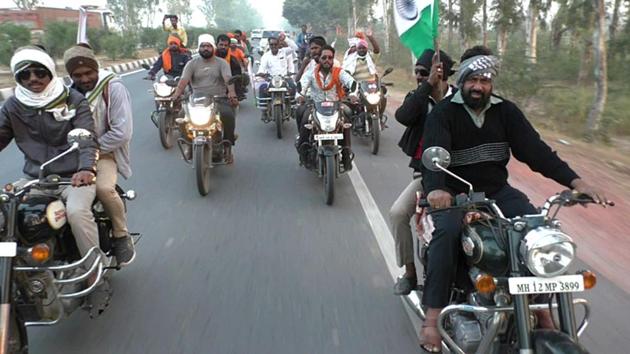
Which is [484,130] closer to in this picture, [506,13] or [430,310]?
[430,310]

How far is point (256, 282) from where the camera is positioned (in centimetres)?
433

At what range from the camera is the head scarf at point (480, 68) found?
10.3ft

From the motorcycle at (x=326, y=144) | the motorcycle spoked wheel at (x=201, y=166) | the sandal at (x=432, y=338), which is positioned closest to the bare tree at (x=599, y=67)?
the motorcycle at (x=326, y=144)

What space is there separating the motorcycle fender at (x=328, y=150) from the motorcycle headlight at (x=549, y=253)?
13.3 ft

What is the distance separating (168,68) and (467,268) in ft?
28.1

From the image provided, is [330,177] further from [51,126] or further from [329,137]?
[51,126]

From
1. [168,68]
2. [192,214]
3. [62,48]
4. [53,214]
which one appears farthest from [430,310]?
[62,48]

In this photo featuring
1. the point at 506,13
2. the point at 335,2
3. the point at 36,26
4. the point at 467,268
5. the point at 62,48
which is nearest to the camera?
the point at 467,268

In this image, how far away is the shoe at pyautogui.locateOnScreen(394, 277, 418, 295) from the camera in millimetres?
3818

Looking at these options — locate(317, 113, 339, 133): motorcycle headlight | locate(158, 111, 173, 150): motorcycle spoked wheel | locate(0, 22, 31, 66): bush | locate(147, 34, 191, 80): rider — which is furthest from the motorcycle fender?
locate(0, 22, 31, 66): bush

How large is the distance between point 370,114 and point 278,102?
6.95ft

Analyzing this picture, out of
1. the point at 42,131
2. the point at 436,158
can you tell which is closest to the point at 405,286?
the point at 436,158

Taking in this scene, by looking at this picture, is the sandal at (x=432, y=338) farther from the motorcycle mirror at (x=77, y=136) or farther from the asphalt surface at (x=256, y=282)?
the motorcycle mirror at (x=77, y=136)

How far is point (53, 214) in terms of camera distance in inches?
128
